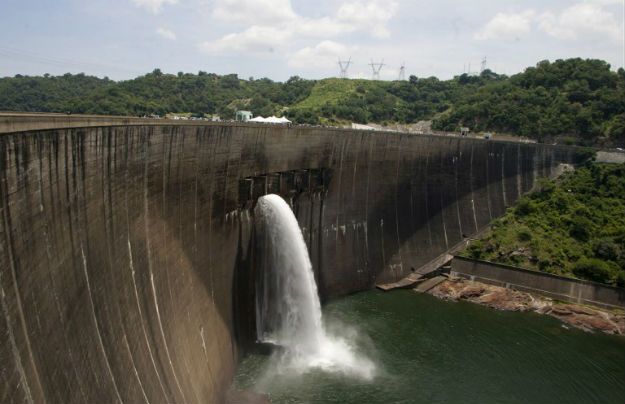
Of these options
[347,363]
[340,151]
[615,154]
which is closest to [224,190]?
[347,363]

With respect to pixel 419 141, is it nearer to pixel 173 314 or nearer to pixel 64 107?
pixel 173 314

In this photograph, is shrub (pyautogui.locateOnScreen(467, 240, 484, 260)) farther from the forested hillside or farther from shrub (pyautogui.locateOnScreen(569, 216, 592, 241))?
the forested hillside

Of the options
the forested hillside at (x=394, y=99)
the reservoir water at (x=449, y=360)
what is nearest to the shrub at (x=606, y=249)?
the reservoir water at (x=449, y=360)

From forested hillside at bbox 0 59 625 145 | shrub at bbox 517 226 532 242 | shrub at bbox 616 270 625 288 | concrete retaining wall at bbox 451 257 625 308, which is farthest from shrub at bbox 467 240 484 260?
forested hillside at bbox 0 59 625 145

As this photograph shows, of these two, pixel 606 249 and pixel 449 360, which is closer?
pixel 449 360

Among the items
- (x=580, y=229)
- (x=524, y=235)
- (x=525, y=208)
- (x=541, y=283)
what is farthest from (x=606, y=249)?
(x=525, y=208)

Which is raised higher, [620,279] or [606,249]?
[606,249]

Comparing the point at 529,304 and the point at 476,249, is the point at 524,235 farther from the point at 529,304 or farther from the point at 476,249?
the point at 529,304
